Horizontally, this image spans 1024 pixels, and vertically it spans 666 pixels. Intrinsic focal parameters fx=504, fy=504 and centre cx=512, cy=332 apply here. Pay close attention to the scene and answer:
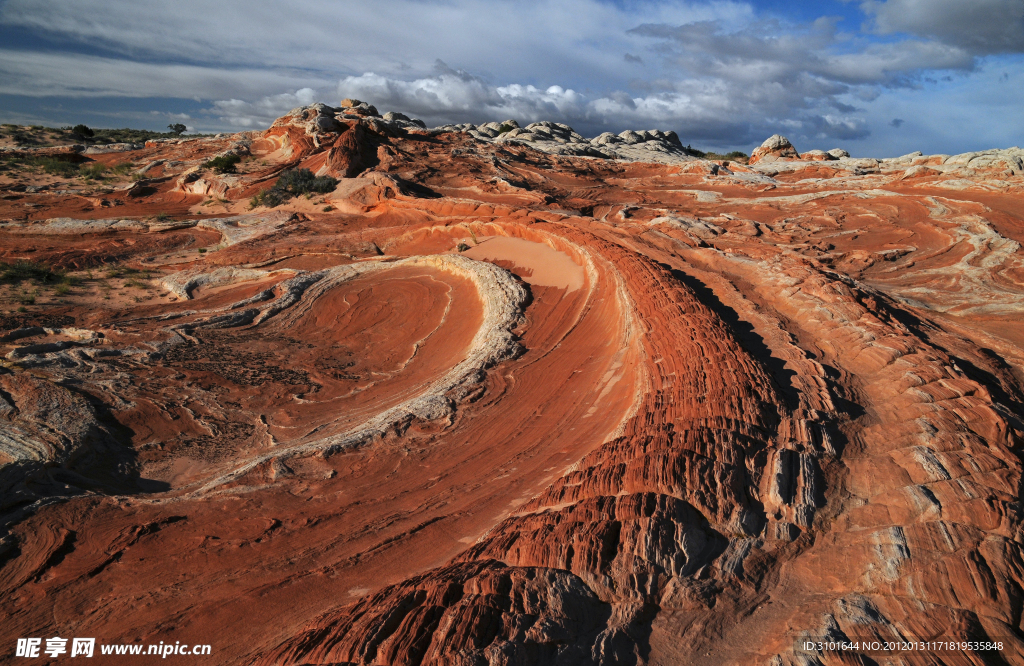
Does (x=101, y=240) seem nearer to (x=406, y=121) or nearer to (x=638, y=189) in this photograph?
(x=638, y=189)

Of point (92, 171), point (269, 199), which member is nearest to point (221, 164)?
point (269, 199)

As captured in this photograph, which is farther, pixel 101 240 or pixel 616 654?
pixel 101 240

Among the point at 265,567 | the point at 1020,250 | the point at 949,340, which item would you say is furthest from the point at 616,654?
the point at 1020,250

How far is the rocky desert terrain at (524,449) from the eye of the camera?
410cm

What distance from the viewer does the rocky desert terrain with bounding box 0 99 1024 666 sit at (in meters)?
4.10

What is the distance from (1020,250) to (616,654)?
20435 mm

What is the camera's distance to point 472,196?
81.4 ft

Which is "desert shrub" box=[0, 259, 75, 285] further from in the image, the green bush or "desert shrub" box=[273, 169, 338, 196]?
"desert shrub" box=[273, 169, 338, 196]

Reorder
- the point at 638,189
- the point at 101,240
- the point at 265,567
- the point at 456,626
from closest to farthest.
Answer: the point at 456,626 → the point at 265,567 → the point at 101,240 → the point at 638,189

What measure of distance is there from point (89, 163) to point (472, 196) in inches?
987

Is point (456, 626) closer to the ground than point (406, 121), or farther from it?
closer to the ground

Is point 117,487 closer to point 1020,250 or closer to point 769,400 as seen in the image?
point 769,400

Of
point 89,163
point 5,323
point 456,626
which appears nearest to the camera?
point 456,626

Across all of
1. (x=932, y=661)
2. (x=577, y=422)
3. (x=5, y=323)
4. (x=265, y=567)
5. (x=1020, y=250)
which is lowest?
(x=5, y=323)
